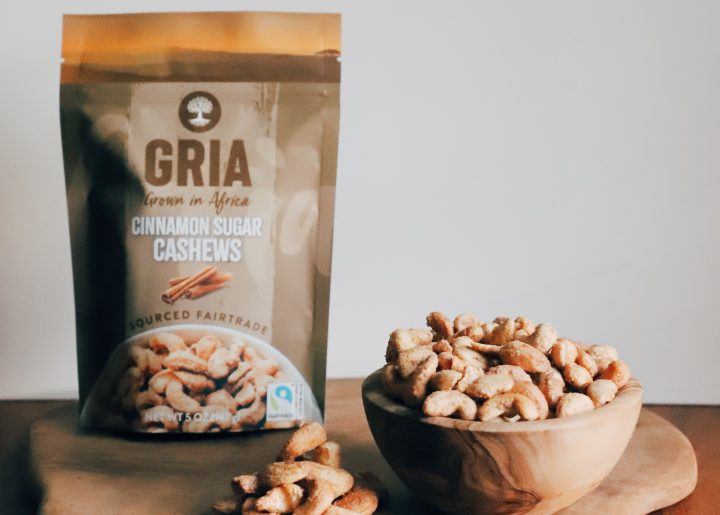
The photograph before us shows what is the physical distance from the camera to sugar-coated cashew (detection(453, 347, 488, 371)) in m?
0.64

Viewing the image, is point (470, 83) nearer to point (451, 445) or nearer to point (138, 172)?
point (138, 172)

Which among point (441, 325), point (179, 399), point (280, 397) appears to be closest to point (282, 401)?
point (280, 397)

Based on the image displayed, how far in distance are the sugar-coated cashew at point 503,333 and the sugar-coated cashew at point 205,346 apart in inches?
11.5

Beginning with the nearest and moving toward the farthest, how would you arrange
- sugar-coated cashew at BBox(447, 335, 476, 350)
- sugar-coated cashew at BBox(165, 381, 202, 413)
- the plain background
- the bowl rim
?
the bowl rim
sugar-coated cashew at BBox(447, 335, 476, 350)
sugar-coated cashew at BBox(165, 381, 202, 413)
the plain background

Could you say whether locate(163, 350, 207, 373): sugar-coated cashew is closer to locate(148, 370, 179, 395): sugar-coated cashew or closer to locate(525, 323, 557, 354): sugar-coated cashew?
locate(148, 370, 179, 395): sugar-coated cashew

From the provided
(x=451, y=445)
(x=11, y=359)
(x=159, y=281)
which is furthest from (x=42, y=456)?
(x=451, y=445)

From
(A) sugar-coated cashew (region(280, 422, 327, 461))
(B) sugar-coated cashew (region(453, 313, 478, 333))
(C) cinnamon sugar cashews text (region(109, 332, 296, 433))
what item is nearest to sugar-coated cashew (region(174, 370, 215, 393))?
(C) cinnamon sugar cashews text (region(109, 332, 296, 433))

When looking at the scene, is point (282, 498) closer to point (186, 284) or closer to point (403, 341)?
point (403, 341)

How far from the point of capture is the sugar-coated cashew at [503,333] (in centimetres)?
69

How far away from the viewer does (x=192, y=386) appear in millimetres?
818

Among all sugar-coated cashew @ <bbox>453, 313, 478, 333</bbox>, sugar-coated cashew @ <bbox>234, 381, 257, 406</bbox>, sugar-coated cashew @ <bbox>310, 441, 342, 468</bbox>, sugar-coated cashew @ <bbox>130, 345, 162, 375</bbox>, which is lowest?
sugar-coated cashew @ <bbox>310, 441, 342, 468</bbox>

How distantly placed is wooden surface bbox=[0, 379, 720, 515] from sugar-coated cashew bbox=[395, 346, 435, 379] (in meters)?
0.12

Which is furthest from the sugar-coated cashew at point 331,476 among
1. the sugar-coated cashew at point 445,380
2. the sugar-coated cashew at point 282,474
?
the sugar-coated cashew at point 445,380

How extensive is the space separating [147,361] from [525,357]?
40 centimetres
